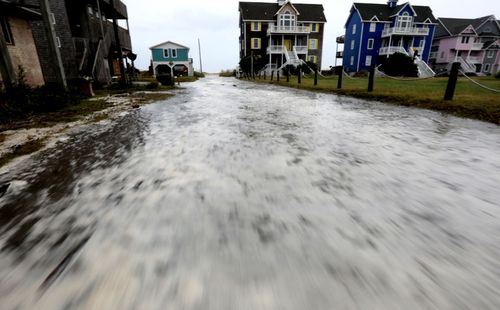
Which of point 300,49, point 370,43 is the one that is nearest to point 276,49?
point 300,49

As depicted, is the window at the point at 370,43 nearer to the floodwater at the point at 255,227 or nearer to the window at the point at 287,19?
the window at the point at 287,19

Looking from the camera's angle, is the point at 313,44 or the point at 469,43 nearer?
the point at 469,43

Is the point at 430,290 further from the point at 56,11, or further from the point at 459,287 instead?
the point at 56,11

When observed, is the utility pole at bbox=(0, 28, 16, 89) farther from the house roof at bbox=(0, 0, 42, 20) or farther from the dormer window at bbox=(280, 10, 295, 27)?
the dormer window at bbox=(280, 10, 295, 27)

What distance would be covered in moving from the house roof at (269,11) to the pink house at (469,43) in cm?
2002

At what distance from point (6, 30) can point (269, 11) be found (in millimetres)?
37044

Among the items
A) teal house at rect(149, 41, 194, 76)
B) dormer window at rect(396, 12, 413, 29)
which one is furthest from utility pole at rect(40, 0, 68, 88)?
dormer window at rect(396, 12, 413, 29)

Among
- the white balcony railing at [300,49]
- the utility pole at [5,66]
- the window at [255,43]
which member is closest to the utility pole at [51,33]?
the utility pole at [5,66]

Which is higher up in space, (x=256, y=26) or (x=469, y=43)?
(x=256, y=26)

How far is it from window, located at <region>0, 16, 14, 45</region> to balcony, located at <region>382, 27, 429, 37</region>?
4015 centimetres

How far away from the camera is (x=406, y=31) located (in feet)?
119

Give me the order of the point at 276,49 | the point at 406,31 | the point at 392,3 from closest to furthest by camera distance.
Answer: the point at 406,31, the point at 276,49, the point at 392,3

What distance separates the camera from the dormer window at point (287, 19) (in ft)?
125

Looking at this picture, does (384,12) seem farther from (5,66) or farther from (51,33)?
(5,66)
